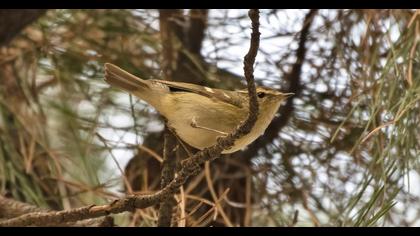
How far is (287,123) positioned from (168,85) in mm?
669

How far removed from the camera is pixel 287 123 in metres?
2.18

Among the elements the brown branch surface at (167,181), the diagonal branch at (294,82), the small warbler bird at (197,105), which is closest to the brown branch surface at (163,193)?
the brown branch surface at (167,181)

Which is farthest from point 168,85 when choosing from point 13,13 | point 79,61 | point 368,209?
point 79,61

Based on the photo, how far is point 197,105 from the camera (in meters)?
1.64

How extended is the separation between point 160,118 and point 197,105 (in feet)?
2.15

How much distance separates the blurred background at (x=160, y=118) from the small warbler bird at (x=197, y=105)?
0.37 m

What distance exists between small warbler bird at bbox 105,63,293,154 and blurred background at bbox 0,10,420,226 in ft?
1.23

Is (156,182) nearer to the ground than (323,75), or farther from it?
nearer to the ground

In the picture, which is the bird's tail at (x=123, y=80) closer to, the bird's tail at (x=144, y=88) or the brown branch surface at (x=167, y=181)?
the bird's tail at (x=144, y=88)

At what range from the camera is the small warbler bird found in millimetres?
1553

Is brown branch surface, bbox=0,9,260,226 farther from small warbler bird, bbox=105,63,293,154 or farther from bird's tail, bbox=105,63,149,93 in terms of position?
bird's tail, bbox=105,63,149,93

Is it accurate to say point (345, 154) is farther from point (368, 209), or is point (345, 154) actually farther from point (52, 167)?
point (52, 167)

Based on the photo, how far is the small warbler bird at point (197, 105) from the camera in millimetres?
1553

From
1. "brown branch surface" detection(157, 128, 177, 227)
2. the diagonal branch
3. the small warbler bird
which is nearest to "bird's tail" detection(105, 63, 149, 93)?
the small warbler bird
